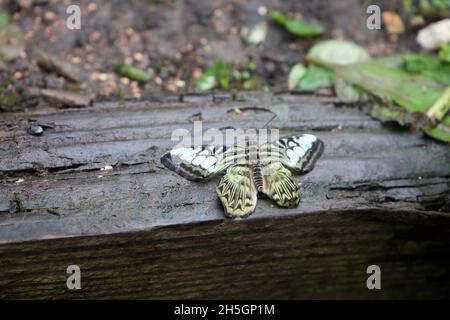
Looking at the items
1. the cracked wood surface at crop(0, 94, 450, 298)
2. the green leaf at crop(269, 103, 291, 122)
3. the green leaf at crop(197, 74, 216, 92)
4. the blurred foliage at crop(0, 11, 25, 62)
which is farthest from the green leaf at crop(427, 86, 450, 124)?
the blurred foliage at crop(0, 11, 25, 62)

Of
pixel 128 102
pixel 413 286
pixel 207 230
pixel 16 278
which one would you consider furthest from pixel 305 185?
pixel 16 278

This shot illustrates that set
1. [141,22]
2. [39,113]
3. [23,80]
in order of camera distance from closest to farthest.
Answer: [39,113] → [23,80] → [141,22]

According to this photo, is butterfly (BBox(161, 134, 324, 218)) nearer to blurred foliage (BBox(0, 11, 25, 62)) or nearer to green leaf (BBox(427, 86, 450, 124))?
green leaf (BBox(427, 86, 450, 124))

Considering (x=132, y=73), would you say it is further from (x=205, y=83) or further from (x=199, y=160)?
(x=199, y=160)

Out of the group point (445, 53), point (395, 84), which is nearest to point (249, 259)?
point (395, 84)

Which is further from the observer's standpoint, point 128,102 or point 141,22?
point 141,22

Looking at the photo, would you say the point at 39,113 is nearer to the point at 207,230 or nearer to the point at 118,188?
the point at 118,188
